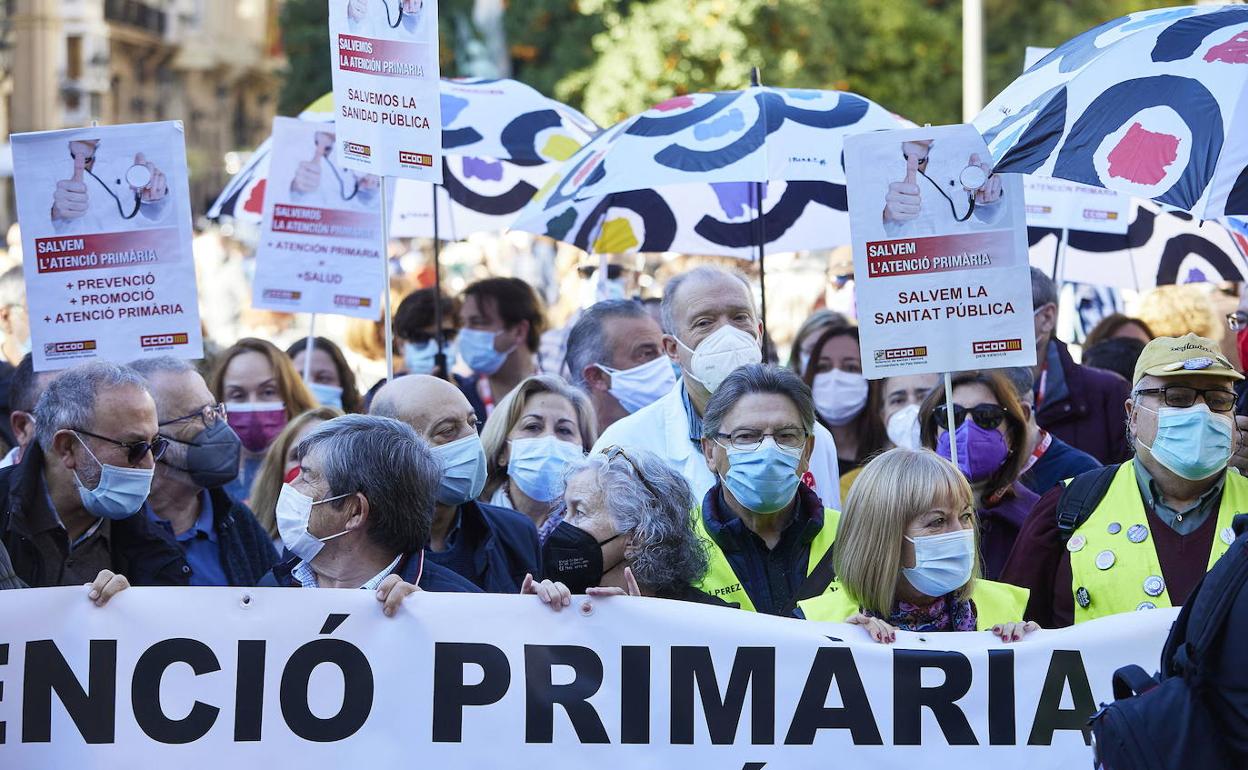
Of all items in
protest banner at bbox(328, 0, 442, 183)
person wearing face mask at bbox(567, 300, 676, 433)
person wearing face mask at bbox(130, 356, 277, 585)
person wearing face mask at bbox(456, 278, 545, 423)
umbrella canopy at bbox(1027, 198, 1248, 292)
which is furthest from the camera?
umbrella canopy at bbox(1027, 198, 1248, 292)

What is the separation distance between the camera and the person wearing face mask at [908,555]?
4715 mm

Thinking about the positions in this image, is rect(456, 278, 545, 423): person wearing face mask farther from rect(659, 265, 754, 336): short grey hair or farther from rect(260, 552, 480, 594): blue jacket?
rect(260, 552, 480, 594): blue jacket

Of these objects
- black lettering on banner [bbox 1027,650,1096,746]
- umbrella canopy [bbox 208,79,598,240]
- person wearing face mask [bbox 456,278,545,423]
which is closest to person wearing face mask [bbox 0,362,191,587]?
black lettering on banner [bbox 1027,650,1096,746]

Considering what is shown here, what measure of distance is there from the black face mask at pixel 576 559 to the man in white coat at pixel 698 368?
80cm

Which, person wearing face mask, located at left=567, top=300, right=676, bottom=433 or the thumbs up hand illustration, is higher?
the thumbs up hand illustration

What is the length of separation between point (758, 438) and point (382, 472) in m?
1.12

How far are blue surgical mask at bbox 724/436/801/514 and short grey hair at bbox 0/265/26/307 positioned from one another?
5.62 m

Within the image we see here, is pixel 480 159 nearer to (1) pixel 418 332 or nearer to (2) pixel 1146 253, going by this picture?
(1) pixel 418 332

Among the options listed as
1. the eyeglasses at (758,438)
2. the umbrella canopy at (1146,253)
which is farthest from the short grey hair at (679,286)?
the umbrella canopy at (1146,253)

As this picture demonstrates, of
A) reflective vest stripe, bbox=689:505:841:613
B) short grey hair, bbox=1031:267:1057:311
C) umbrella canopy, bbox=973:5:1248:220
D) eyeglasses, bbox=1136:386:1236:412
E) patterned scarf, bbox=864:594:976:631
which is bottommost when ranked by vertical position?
patterned scarf, bbox=864:594:976:631

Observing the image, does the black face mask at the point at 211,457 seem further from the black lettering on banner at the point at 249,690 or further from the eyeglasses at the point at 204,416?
the black lettering on banner at the point at 249,690

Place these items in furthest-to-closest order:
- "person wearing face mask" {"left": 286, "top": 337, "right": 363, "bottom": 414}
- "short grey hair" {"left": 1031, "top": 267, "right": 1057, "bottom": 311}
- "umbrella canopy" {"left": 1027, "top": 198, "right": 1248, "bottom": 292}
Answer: "umbrella canopy" {"left": 1027, "top": 198, "right": 1248, "bottom": 292}
"person wearing face mask" {"left": 286, "top": 337, "right": 363, "bottom": 414}
"short grey hair" {"left": 1031, "top": 267, "right": 1057, "bottom": 311}

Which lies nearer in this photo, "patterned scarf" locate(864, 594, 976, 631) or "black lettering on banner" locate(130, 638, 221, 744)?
"black lettering on banner" locate(130, 638, 221, 744)

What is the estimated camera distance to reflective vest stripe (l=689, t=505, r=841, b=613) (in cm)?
508
